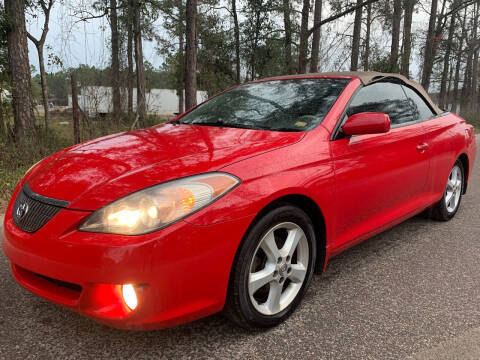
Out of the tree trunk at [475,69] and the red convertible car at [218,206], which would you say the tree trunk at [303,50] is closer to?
the red convertible car at [218,206]

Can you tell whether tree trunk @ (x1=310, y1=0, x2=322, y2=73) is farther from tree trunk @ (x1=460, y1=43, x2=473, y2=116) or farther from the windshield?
tree trunk @ (x1=460, y1=43, x2=473, y2=116)

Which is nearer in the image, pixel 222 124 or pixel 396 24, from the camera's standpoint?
pixel 222 124

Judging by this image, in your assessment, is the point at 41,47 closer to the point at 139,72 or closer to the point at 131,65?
the point at 139,72

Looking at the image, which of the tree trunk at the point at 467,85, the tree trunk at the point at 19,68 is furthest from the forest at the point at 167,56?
the tree trunk at the point at 467,85

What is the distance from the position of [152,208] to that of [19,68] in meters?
6.97

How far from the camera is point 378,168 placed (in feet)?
8.96

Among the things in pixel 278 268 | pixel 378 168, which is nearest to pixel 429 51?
pixel 378 168

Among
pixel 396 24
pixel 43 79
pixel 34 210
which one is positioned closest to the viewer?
pixel 34 210

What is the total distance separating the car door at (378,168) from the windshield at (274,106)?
0.64 feet

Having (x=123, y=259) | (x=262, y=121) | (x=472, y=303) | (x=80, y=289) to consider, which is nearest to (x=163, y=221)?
(x=123, y=259)

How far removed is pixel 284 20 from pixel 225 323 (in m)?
16.5

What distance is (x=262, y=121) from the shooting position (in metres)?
2.69

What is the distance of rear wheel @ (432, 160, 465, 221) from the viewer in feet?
12.9

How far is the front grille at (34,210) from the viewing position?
6.01 feet
